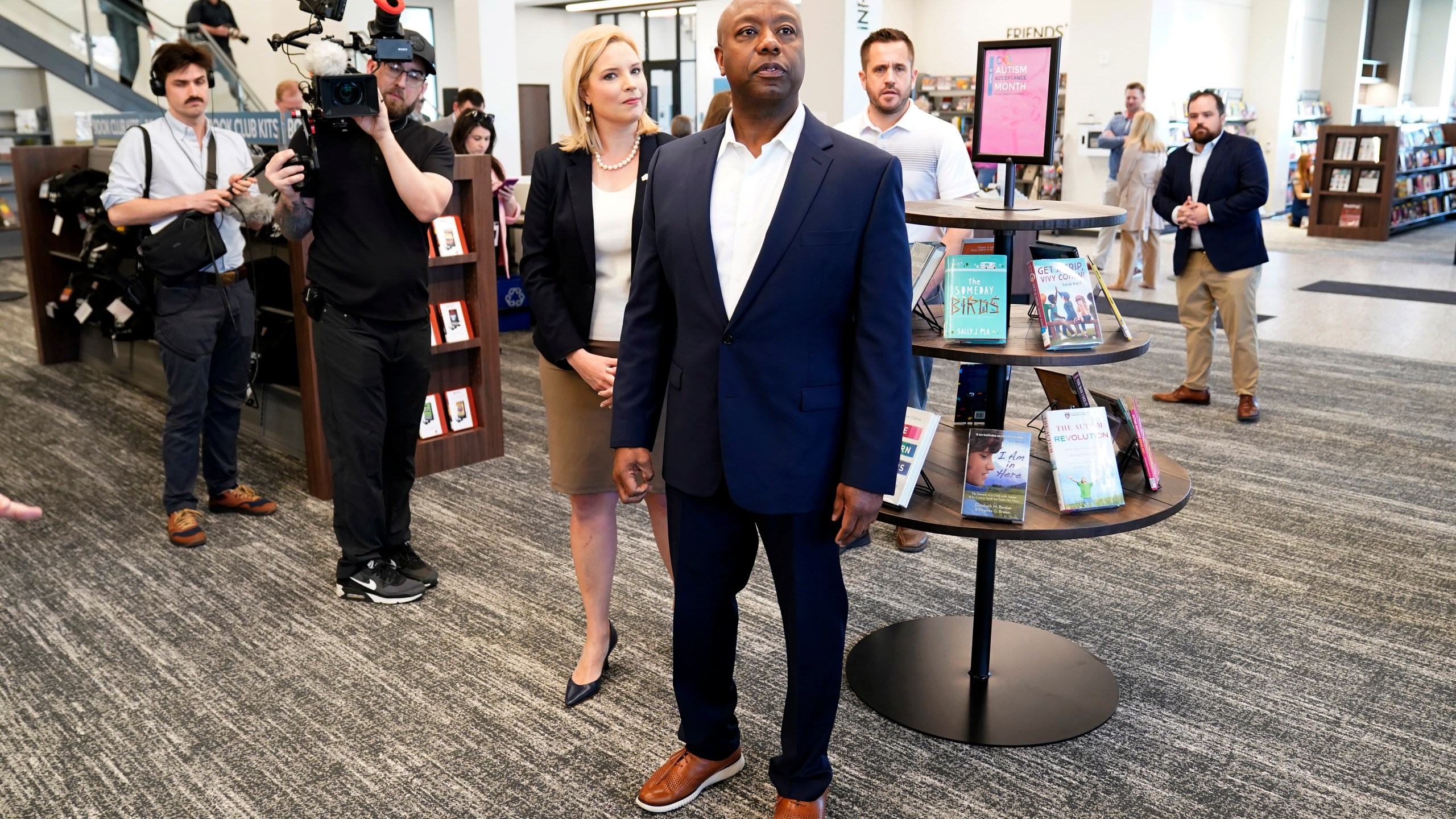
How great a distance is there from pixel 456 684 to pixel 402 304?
109 cm

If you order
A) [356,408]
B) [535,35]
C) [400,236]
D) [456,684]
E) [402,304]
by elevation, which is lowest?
[456,684]

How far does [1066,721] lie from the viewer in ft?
8.63

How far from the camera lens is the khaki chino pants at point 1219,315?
5344mm

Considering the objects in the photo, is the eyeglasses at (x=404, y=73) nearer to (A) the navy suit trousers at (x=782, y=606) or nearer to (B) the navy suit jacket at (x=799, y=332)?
(B) the navy suit jacket at (x=799, y=332)

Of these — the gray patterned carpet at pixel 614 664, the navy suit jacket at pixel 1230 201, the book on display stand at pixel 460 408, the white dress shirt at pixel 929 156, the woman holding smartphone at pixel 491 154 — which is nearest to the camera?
the gray patterned carpet at pixel 614 664

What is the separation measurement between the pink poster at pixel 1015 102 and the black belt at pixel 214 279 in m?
2.66

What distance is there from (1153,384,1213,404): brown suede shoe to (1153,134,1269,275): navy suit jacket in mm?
645

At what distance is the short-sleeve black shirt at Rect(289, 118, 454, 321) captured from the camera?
306 centimetres

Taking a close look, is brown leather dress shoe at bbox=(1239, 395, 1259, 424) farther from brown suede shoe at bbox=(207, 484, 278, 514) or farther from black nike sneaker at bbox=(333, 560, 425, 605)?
brown suede shoe at bbox=(207, 484, 278, 514)

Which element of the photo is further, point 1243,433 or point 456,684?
point 1243,433

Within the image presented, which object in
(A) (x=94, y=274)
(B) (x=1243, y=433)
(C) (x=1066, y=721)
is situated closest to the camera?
(C) (x=1066, y=721)

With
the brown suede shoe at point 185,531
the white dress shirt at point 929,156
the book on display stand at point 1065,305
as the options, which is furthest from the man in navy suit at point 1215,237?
the brown suede shoe at point 185,531

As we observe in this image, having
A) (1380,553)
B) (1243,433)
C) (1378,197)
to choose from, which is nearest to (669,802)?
(1380,553)

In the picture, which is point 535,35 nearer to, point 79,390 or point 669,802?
point 79,390
